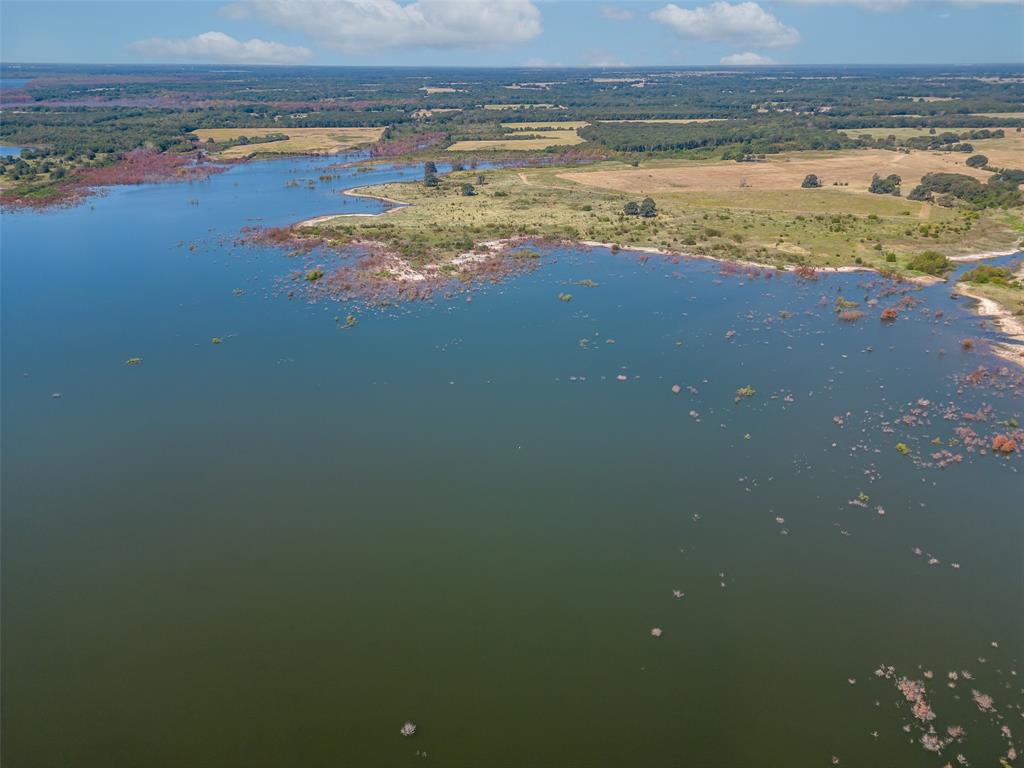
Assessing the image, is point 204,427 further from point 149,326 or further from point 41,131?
point 41,131

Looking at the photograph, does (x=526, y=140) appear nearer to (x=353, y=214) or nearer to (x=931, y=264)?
(x=353, y=214)

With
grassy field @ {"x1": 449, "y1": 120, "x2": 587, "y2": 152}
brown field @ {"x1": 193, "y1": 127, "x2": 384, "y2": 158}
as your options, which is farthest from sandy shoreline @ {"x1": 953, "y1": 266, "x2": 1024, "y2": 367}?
brown field @ {"x1": 193, "y1": 127, "x2": 384, "y2": 158}

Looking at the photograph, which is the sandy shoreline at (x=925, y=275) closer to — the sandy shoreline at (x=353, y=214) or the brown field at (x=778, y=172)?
the sandy shoreline at (x=353, y=214)

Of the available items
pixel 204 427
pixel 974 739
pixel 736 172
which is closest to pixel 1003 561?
pixel 974 739

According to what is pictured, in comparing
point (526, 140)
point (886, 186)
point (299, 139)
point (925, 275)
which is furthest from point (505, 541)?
point (299, 139)

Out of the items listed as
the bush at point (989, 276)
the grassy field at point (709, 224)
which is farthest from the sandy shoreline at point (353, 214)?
the bush at point (989, 276)

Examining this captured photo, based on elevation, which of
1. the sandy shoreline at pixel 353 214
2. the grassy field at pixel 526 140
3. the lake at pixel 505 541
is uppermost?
the grassy field at pixel 526 140

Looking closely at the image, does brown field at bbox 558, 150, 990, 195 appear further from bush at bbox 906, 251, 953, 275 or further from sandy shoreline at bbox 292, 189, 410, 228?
bush at bbox 906, 251, 953, 275
